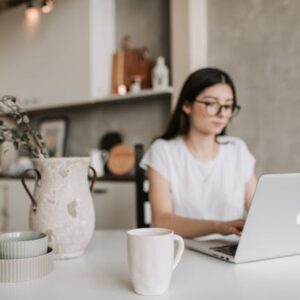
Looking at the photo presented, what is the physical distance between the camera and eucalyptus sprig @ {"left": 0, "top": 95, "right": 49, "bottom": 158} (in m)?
1.06

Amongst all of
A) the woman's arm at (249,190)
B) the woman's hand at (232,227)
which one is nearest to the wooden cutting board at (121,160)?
the woman's arm at (249,190)

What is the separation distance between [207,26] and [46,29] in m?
1.39

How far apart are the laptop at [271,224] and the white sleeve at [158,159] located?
72 cm

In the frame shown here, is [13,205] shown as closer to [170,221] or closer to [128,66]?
[128,66]

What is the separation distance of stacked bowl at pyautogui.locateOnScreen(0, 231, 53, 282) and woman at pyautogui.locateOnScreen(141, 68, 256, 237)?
77 centimetres

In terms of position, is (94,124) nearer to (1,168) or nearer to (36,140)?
(1,168)

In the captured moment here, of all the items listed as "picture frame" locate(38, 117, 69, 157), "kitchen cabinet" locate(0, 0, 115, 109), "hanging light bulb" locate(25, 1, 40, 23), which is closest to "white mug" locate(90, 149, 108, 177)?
"kitchen cabinet" locate(0, 0, 115, 109)

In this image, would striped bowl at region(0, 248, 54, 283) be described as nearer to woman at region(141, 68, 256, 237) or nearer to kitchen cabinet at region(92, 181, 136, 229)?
woman at region(141, 68, 256, 237)

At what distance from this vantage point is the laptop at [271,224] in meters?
0.96

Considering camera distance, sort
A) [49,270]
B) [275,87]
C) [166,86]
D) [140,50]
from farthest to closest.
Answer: [140,50] → [166,86] → [275,87] → [49,270]

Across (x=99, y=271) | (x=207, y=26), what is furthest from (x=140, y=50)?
(x=99, y=271)

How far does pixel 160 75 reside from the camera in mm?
2947

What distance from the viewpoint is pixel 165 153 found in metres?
1.88

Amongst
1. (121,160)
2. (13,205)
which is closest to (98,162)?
(121,160)
